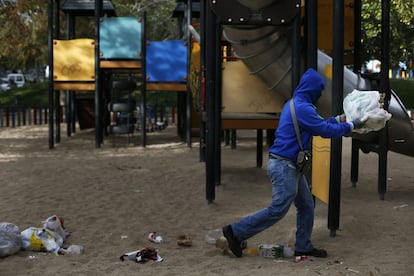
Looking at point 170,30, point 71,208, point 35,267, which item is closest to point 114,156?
point 71,208

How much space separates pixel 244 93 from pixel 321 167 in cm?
237

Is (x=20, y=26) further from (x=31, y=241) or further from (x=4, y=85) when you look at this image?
(x=4, y=85)

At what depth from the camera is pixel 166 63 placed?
1451cm

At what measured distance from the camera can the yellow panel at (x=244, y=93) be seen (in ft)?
27.5

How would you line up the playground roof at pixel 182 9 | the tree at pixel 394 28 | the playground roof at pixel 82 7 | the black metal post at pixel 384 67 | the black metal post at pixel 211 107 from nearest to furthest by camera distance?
1. the black metal post at pixel 384 67
2. the black metal post at pixel 211 107
3. the playground roof at pixel 182 9
4. the playground roof at pixel 82 7
5. the tree at pixel 394 28

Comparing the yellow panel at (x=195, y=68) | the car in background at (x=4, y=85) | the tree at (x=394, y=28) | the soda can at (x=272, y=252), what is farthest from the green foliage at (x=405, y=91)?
the car in background at (x=4, y=85)

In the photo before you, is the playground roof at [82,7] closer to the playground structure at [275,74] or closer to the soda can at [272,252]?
the playground structure at [275,74]

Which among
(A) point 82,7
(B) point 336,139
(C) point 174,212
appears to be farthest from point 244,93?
(A) point 82,7

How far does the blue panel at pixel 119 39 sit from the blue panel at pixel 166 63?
1.23 feet

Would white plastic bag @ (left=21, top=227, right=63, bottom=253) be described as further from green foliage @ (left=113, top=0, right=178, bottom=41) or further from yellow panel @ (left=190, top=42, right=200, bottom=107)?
green foliage @ (left=113, top=0, right=178, bottom=41)

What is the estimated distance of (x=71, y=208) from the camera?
7461 millimetres

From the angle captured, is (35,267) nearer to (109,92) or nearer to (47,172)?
(47,172)

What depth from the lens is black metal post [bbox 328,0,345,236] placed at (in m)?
5.93

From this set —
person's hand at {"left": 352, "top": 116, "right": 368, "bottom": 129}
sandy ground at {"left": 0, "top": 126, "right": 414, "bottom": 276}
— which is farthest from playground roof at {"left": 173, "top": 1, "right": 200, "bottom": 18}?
person's hand at {"left": 352, "top": 116, "right": 368, "bottom": 129}
